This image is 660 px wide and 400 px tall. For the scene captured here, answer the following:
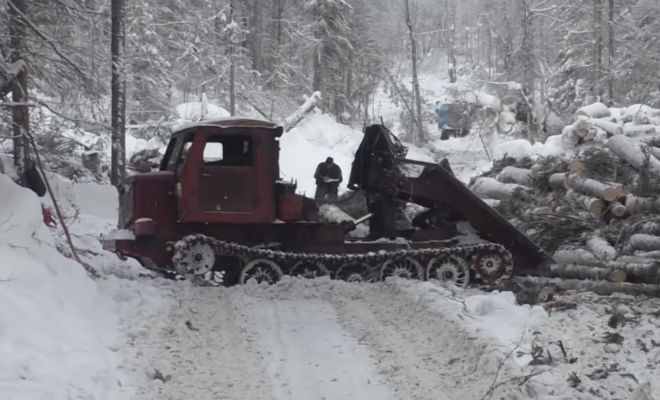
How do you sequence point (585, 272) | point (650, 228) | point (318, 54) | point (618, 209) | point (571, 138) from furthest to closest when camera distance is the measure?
point (318, 54) → point (571, 138) → point (618, 209) → point (650, 228) → point (585, 272)

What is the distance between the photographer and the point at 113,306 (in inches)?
341

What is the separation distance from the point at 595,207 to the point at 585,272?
2.61 meters

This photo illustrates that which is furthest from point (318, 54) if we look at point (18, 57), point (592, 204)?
point (18, 57)

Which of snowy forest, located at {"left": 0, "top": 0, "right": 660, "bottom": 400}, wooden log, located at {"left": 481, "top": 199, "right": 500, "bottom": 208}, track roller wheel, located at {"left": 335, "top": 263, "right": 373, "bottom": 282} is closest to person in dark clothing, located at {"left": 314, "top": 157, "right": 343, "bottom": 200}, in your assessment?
snowy forest, located at {"left": 0, "top": 0, "right": 660, "bottom": 400}

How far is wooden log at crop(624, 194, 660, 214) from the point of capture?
38.4ft

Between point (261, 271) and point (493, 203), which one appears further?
point (493, 203)

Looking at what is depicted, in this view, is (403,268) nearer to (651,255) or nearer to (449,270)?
(449,270)

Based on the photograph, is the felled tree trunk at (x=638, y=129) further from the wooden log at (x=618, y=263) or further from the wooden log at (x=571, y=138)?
the wooden log at (x=618, y=263)

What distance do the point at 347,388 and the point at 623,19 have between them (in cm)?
3776

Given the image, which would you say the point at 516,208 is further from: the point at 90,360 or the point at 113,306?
the point at 90,360

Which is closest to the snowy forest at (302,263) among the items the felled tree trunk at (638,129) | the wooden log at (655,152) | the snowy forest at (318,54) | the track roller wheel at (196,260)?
the track roller wheel at (196,260)

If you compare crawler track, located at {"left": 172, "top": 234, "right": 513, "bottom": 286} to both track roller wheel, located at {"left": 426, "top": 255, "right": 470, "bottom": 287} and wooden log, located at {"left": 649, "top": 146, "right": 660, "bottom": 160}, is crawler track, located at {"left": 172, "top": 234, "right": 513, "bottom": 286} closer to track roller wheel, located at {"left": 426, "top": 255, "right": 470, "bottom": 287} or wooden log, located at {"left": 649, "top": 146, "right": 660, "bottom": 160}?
track roller wheel, located at {"left": 426, "top": 255, "right": 470, "bottom": 287}

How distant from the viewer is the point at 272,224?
1112 cm

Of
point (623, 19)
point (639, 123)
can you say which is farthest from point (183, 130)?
point (623, 19)
